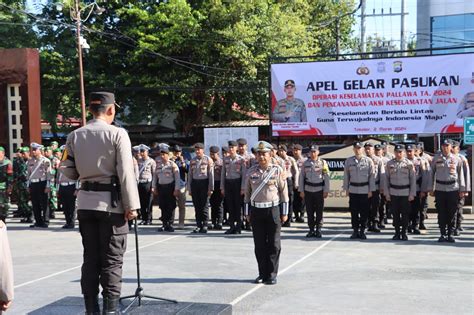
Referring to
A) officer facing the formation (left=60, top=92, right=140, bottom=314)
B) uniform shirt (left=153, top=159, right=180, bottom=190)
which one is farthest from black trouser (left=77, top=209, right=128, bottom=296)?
uniform shirt (left=153, top=159, right=180, bottom=190)

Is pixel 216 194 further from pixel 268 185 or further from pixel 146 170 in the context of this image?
pixel 268 185

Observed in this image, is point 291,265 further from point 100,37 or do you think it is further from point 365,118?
point 100,37

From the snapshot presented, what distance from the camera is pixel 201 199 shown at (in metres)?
12.5

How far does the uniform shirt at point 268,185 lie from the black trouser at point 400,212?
149 inches

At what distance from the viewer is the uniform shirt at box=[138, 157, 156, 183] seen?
1394cm

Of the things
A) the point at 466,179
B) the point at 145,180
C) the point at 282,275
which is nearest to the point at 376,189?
the point at 466,179

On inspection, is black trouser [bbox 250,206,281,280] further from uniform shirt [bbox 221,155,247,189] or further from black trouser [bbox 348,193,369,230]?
uniform shirt [bbox 221,155,247,189]

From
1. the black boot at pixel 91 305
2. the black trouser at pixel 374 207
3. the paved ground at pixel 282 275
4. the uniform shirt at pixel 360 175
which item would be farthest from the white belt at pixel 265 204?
the black trouser at pixel 374 207

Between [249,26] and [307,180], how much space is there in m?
16.2

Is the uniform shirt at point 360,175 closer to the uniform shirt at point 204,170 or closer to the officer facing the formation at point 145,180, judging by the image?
the uniform shirt at point 204,170

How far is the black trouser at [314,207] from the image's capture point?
11.4 meters

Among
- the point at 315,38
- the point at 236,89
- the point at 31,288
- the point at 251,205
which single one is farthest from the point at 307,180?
the point at 315,38

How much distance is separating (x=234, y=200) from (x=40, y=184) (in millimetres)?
4911

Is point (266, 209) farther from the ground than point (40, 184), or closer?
farther from the ground
